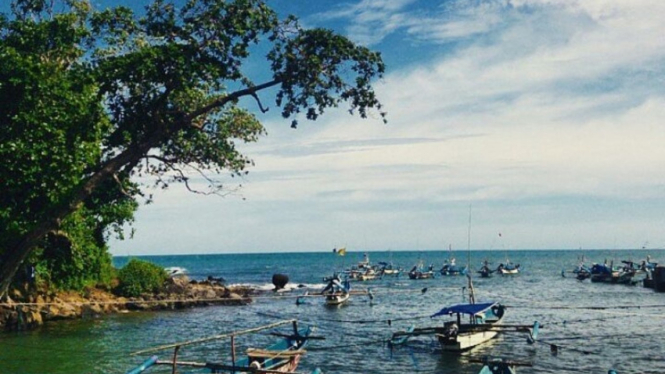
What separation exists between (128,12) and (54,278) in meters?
13.7

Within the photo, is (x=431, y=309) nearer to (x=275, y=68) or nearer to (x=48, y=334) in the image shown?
(x=48, y=334)

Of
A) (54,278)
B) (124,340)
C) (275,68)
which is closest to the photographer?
(275,68)

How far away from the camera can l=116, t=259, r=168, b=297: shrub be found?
48.8 metres

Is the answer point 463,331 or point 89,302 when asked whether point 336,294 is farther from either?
point 89,302

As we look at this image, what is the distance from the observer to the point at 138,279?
49.7 meters

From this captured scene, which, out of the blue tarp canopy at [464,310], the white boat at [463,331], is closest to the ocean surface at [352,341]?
the white boat at [463,331]

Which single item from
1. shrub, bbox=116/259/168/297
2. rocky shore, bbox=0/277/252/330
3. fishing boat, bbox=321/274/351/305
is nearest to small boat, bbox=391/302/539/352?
rocky shore, bbox=0/277/252/330

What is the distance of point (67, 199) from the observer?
2086 cm

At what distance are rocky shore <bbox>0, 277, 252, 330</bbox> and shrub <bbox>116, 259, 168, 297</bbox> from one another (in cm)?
76

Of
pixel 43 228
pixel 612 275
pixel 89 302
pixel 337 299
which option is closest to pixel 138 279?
pixel 337 299

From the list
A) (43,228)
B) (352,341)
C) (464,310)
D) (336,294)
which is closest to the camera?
(43,228)

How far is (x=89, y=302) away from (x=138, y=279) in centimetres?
1853

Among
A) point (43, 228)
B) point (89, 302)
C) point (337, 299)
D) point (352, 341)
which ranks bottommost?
point (352, 341)

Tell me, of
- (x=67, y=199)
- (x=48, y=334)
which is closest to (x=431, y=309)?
(x=48, y=334)
